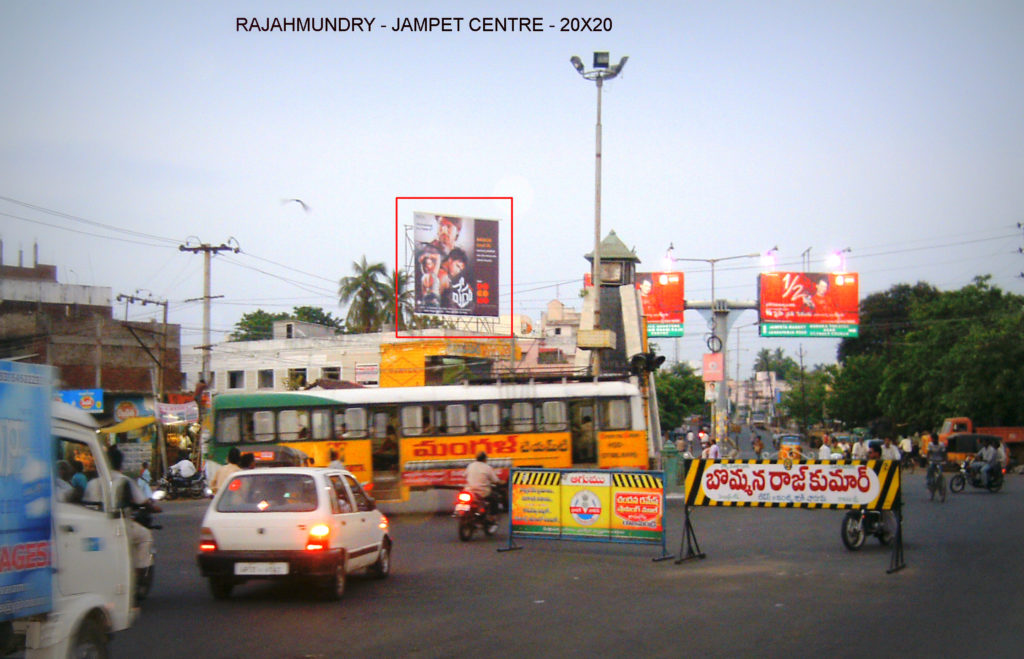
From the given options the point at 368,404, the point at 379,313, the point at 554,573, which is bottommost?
the point at 554,573

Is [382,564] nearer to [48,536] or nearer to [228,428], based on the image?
[48,536]

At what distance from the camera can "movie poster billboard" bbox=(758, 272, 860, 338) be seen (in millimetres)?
44062

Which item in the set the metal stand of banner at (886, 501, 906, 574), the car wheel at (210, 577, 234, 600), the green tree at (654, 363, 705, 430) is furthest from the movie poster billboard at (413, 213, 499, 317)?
the car wheel at (210, 577, 234, 600)

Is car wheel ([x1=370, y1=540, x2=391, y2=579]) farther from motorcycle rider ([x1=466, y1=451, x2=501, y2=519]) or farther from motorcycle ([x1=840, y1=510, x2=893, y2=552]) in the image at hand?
motorcycle ([x1=840, y1=510, x2=893, y2=552])

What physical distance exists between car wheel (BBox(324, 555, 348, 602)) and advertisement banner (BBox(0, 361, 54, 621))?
17.5 ft

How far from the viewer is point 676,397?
7181cm

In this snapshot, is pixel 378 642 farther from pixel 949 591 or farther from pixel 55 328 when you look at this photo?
pixel 55 328

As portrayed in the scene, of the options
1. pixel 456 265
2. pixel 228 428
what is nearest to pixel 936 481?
pixel 228 428

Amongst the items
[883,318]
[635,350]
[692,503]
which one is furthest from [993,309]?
[692,503]

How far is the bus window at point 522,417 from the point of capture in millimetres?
26062

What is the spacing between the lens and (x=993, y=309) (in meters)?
55.2

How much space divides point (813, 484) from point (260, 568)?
7.94 meters

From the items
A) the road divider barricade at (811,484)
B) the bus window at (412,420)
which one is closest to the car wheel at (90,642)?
the road divider barricade at (811,484)

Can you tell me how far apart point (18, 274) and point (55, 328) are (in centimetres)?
1045
